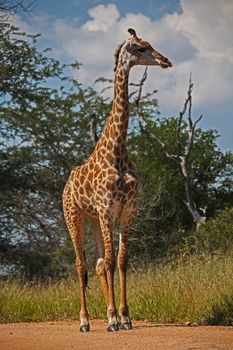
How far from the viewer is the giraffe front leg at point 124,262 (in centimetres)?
823

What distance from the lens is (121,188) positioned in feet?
27.5

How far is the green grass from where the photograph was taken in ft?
30.6

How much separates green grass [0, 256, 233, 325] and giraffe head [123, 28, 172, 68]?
3114 millimetres

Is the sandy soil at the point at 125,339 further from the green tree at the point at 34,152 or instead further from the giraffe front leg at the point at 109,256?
the green tree at the point at 34,152

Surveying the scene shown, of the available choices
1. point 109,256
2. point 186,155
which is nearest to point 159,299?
point 109,256

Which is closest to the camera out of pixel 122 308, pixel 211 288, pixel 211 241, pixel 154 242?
pixel 122 308

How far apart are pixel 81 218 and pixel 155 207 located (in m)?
13.2

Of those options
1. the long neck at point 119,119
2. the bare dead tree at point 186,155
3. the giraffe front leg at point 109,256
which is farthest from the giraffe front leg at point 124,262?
the bare dead tree at point 186,155

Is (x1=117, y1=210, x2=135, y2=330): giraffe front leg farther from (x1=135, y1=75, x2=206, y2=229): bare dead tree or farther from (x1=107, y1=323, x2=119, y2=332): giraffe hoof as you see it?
(x1=135, y1=75, x2=206, y2=229): bare dead tree

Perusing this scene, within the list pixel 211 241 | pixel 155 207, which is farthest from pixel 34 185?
pixel 211 241

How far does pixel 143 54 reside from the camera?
28.3 ft

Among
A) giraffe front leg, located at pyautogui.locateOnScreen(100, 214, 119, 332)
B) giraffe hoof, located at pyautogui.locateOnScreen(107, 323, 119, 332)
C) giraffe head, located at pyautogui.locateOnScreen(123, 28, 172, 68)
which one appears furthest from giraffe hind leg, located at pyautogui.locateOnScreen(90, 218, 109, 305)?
giraffe head, located at pyautogui.locateOnScreen(123, 28, 172, 68)

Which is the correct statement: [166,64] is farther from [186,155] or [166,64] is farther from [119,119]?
[186,155]

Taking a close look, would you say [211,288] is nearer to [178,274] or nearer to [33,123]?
[178,274]
